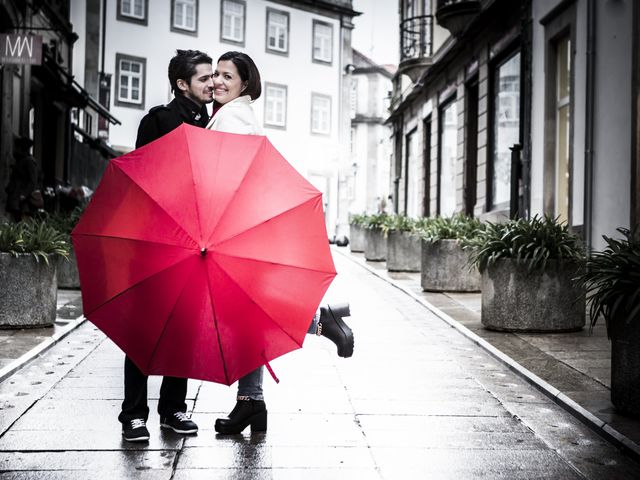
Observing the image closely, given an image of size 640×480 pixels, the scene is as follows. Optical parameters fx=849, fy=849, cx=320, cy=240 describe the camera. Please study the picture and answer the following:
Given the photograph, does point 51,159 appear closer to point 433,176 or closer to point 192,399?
point 433,176

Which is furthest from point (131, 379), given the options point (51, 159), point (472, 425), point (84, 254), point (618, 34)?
point (51, 159)

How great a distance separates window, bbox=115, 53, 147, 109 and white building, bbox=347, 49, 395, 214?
1148 inches

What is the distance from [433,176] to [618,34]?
42.3ft

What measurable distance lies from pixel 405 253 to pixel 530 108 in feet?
12.1

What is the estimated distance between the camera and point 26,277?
8195mm

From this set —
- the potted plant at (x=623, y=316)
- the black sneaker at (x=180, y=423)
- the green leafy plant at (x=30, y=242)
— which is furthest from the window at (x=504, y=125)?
the black sneaker at (x=180, y=423)

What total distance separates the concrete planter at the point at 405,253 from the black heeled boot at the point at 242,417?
12.0m

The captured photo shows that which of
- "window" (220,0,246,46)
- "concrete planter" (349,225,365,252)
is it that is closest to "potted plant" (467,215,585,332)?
"concrete planter" (349,225,365,252)

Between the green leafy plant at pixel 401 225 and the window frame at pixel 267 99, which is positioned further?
the window frame at pixel 267 99

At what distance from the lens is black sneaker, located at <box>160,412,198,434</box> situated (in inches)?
185

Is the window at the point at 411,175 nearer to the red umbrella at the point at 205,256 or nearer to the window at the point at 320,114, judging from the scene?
the window at the point at 320,114

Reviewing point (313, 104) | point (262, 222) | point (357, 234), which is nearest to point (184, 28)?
point (313, 104)

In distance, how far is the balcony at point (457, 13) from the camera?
18.3 metres

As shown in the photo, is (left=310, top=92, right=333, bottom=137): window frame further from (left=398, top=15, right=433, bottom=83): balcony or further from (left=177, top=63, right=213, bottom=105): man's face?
(left=177, top=63, right=213, bottom=105): man's face
